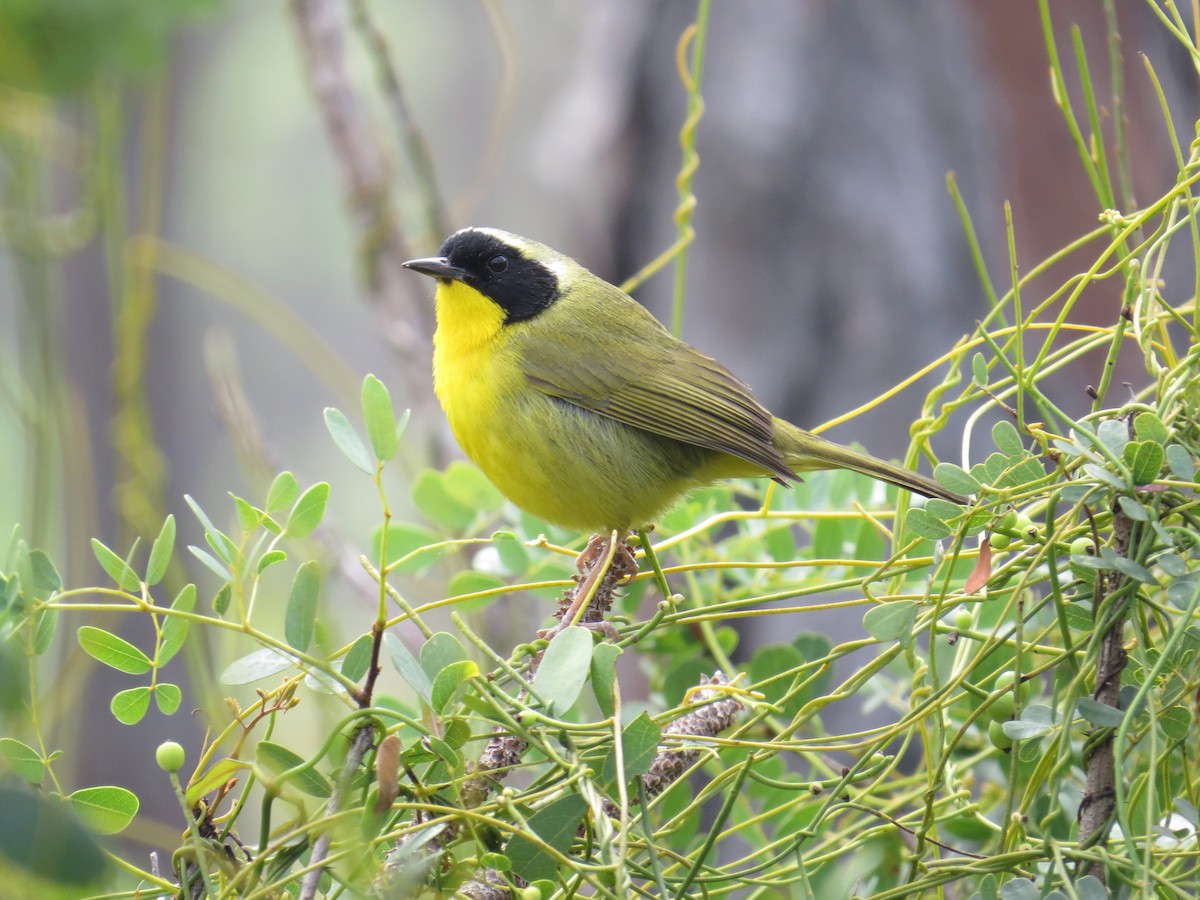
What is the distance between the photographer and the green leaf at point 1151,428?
1256 millimetres

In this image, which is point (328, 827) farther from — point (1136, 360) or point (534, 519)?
point (1136, 360)

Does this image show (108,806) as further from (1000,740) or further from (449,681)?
(1000,740)

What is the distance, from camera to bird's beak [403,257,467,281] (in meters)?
2.97

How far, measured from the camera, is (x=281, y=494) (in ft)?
4.58

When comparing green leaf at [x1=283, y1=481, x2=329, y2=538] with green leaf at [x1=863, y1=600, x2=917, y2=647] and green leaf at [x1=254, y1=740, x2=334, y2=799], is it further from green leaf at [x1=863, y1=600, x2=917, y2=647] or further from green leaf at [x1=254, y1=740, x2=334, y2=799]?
green leaf at [x1=863, y1=600, x2=917, y2=647]

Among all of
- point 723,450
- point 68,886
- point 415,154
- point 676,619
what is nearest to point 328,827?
point 68,886

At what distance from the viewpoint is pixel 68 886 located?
33.4 inches

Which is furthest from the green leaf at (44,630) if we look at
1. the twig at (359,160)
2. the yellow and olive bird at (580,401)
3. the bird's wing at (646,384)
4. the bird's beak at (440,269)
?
the twig at (359,160)

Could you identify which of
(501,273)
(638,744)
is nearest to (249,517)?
(638,744)

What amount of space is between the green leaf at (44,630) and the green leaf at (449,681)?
1.44 ft

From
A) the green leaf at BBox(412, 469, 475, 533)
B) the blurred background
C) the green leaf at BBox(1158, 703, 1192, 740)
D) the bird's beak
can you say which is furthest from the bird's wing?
the green leaf at BBox(1158, 703, 1192, 740)

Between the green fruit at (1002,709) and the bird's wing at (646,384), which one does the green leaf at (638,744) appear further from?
the bird's wing at (646,384)

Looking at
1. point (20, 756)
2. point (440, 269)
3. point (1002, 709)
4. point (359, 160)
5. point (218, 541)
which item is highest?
point (359, 160)

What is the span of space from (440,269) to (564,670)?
1.88 meters
